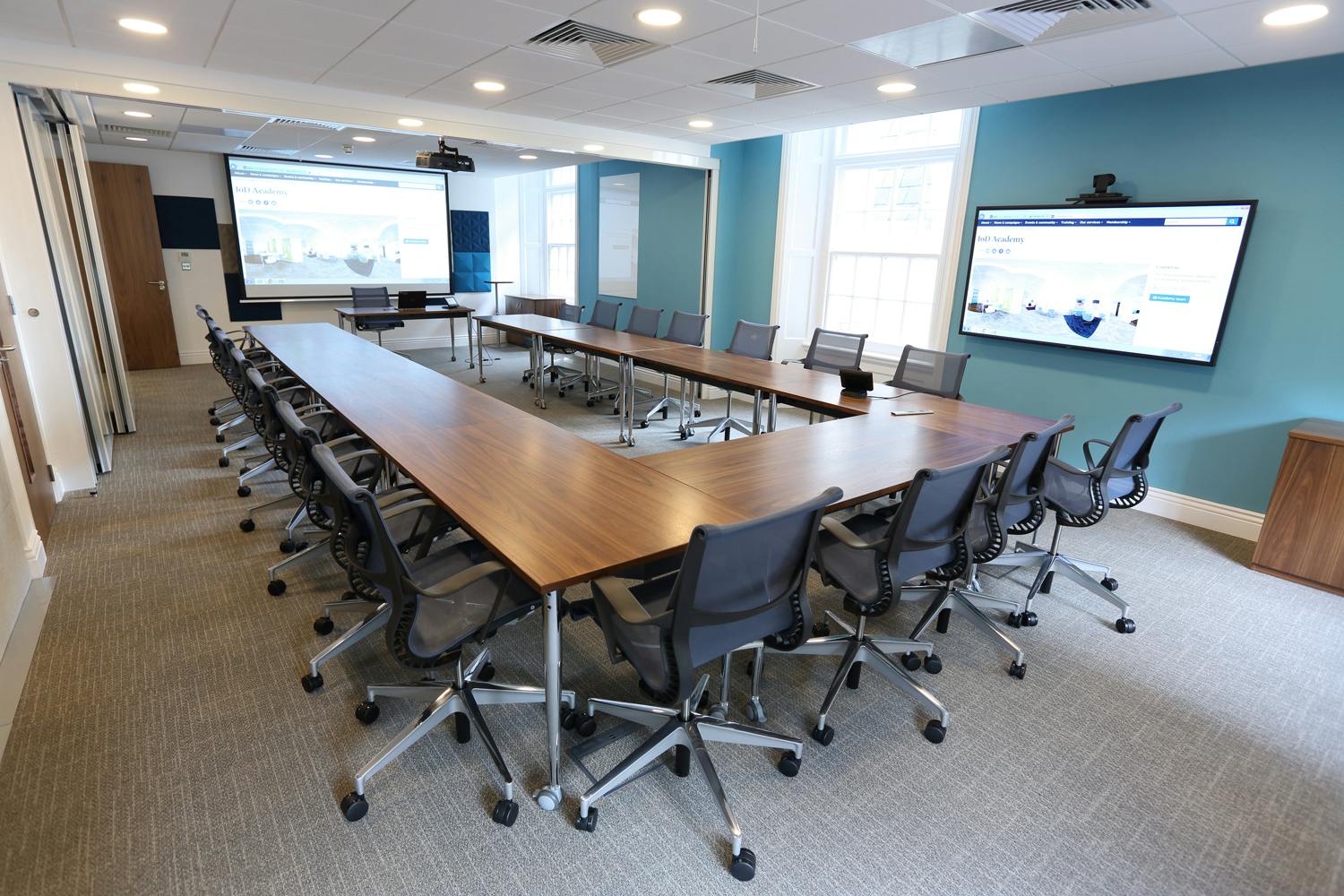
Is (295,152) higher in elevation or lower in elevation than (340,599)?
higher

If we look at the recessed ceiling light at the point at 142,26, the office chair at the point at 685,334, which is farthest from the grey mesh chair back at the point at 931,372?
the recessed ceiling light at the point at 142,26

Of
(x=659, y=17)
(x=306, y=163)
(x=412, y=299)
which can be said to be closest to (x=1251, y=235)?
(x=659, y=17)

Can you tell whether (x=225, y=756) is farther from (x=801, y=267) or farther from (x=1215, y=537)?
(x=801, y=267)

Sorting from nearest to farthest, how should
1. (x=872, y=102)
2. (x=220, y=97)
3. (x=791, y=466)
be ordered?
(x=791, y=466) < (x=220, y=97) < (x=872, y=102)

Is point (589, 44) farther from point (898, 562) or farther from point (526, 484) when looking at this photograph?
point (898, 562)

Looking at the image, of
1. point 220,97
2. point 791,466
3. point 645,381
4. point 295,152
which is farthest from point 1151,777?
point 295,152

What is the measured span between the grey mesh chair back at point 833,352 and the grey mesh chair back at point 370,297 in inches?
234

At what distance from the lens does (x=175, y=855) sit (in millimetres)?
1713

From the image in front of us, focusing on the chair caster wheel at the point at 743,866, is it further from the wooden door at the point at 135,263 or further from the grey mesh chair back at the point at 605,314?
the wooden door at the point at 135,263

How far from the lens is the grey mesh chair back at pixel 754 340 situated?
554 centimetres

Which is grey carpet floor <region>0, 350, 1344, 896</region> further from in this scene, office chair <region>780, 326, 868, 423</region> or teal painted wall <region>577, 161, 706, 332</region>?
teal painted wall <region>577, 161, 706, 332</region>

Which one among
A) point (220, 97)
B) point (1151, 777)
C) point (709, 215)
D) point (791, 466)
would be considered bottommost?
point (1151, 777)

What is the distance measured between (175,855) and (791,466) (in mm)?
2259

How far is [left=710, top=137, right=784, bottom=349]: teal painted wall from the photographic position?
22.1ft
